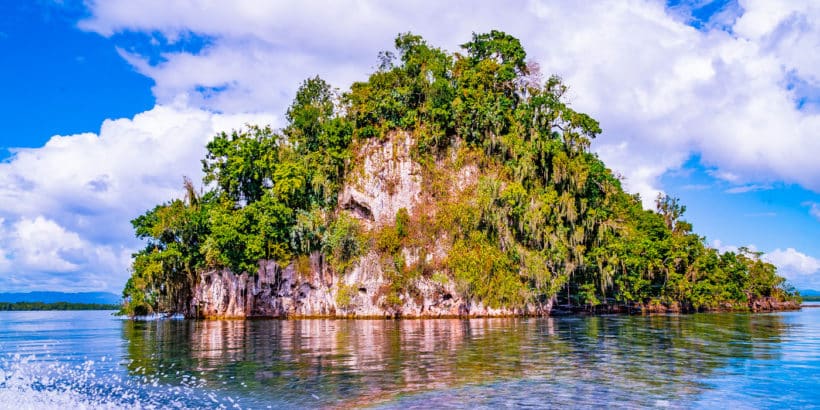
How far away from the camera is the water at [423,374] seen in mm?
10359

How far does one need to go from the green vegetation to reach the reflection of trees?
2099 centimetres

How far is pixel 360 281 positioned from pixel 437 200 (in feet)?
30.5

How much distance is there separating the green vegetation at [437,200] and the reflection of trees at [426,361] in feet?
68.9

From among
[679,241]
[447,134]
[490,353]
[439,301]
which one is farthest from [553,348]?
[679,241]

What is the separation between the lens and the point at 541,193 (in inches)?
1852

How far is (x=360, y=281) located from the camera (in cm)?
4612

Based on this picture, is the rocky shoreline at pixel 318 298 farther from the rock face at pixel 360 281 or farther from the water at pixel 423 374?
the water at pixel 423 374

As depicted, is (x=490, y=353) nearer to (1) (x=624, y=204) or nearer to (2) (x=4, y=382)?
(2) (x=4, y=382)

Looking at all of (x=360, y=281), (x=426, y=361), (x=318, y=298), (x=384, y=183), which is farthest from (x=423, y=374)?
(x=384, y=183)

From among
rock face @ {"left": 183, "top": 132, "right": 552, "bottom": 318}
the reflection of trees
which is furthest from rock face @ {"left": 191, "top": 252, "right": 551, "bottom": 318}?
the reflection of trees

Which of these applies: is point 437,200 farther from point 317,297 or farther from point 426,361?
point 426,361

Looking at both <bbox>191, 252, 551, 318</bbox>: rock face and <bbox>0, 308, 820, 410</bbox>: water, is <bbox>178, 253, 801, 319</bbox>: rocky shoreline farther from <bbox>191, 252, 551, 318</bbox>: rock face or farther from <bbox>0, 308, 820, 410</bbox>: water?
<bbox>0, 308, 820, 410</bbox>: water

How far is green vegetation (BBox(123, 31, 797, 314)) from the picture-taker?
148ft

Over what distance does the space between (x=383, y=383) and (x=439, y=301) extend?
111ft
